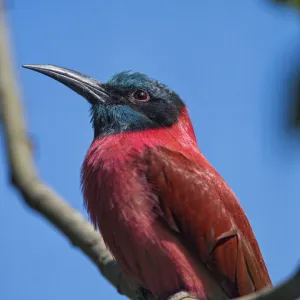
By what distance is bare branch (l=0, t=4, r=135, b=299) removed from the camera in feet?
12.3

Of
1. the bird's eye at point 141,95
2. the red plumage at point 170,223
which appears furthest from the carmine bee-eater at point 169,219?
the bird's eye at point 141,95

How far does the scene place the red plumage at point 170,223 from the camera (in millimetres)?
3926

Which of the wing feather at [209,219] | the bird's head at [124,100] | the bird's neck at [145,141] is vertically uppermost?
the bird's head at [124,100]

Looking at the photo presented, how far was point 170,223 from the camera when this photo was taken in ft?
13.1

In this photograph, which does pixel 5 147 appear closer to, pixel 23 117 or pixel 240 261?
pixel 23 117

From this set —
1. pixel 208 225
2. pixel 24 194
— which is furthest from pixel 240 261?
pixel 24 194

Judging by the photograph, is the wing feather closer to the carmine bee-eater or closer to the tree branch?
the carmine bee-eater

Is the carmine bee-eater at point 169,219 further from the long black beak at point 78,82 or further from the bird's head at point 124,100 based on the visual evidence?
the long black beak at point 78,82

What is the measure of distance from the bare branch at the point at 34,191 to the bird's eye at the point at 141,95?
1.22 m

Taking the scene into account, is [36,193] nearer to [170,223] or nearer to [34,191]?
[34,191]

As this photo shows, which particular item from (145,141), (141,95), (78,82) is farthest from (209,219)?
(78,82)

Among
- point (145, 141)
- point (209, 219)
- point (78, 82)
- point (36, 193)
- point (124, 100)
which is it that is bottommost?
point (209, 219)

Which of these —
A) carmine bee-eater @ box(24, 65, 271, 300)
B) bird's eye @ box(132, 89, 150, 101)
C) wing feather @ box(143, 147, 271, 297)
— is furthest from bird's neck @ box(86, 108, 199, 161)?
bird's eye @ box(132, 89, 150, 101)

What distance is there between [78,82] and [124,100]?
0.41 m
